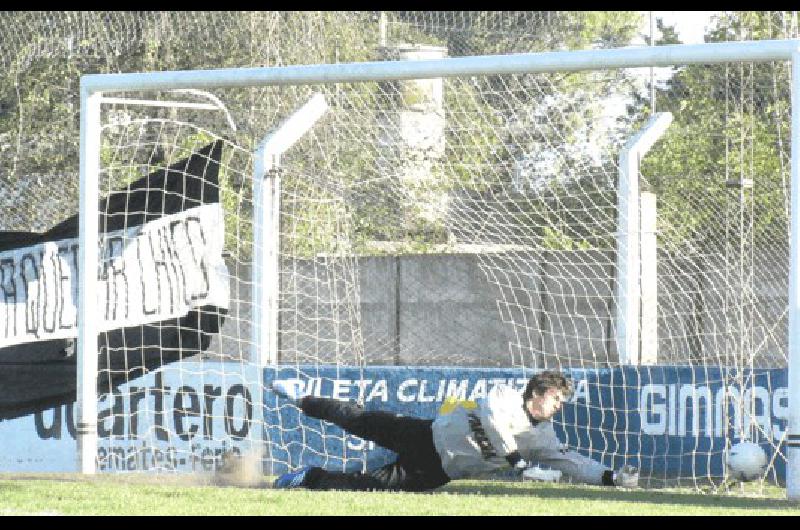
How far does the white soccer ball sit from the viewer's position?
1016cm

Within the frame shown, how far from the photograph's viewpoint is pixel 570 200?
15727 millimetres

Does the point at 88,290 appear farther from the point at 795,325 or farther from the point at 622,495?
the point at 795,325

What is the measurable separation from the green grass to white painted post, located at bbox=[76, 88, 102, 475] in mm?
421

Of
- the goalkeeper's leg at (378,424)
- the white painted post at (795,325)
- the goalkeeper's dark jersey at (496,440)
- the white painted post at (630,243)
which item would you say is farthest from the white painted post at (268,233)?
the white painted post at (795,325)

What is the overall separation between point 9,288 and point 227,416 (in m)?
2.04

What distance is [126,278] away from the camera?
12297 mm

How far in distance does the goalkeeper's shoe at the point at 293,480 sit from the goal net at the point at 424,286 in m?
1.06

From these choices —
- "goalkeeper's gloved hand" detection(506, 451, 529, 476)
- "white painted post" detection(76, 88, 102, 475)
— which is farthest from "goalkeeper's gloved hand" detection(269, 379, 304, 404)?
"goalkeeper's gloved hand" detection(506, 451, 529, 476)

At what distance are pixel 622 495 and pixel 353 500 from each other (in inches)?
70.7

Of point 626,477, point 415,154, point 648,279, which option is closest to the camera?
point 626,477

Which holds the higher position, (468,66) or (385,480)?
(468,66)

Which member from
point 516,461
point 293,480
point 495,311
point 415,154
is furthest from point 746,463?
point 415,154
